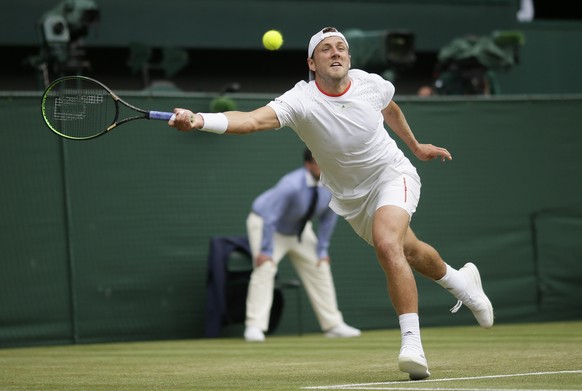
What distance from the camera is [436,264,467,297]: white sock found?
25.8 feet

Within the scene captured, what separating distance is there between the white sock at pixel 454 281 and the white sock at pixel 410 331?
45.2 inches

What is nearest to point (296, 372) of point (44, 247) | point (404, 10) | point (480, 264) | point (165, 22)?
point (44, 247)

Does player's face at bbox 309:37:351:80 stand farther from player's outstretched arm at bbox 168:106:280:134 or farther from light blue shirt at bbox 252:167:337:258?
light blue shirt at bbox 252:167:337:258

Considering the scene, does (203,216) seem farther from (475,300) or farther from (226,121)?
(226,121)

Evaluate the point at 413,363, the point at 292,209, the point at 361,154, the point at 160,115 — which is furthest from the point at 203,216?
the point at 413,363

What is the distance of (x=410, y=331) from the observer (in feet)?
21.9

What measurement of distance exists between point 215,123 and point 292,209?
608cm

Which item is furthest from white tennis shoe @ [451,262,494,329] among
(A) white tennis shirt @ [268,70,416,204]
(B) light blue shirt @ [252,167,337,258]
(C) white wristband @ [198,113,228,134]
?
(B) light blue shirt @ [252,167,337,258]

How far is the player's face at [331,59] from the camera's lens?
7.34 metres

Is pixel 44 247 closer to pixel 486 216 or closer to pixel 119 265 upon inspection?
pixel 119 265

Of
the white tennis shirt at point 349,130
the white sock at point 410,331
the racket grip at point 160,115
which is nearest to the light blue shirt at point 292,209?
the white tennis shirt at point 349,130

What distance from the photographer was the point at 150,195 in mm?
12781

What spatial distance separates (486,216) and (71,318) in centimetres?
490

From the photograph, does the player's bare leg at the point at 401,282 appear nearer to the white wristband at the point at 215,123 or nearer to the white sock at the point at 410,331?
the white sock at the point at 410,331
